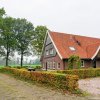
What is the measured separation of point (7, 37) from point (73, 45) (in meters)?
27.4

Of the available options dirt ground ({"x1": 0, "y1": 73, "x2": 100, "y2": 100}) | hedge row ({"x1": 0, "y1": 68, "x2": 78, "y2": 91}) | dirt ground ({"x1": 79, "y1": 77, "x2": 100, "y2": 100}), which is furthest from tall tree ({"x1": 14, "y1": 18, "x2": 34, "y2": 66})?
dirt ground ({"x1": 0, "y1": 73, "x2": 100, "y2": 100})

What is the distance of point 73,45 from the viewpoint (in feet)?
142

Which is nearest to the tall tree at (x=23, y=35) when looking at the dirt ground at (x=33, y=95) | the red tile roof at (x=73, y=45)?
the red tile roof at (x=73, y=45)

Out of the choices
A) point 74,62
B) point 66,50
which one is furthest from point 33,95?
point 66,50

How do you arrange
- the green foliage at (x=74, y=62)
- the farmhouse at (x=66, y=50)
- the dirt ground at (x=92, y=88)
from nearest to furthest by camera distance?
1. the dirt ground at (x=92, y=88)
2. the green foliage at (x=74, y=62)
3. the farmhouse at (x=66, y=50)

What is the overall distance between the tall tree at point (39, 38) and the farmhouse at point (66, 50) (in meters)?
20.0

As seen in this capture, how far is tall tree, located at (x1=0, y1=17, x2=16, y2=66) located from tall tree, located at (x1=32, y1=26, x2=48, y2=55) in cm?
687

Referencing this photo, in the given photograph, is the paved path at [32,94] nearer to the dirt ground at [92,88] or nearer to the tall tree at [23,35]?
the dirt ground at [92,88]

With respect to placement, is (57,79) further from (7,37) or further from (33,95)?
(7,37)

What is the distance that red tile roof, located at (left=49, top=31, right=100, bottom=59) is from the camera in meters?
40.8

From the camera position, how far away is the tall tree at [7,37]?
203 ft

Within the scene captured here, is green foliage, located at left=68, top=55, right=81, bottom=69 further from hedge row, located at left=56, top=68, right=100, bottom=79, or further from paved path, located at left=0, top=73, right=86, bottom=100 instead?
paved path, located at left=0, top=73, right=86, bottom=100

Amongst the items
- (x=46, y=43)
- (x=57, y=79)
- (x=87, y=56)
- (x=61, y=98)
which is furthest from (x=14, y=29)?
(x=61, y=98)

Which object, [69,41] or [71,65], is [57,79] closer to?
[71,65]
